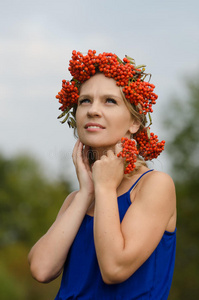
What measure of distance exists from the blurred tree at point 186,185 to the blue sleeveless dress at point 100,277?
68.3 feet

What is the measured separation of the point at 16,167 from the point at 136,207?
44765 millimetres

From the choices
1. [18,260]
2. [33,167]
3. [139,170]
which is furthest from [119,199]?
[33,167]

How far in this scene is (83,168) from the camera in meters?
4.07

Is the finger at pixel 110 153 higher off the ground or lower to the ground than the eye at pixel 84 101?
lower

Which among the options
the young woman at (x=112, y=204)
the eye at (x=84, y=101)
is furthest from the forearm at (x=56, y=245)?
the eye at (x=84, y=101)

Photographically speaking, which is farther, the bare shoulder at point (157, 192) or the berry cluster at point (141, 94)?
the berry cluster at point (141, 94)

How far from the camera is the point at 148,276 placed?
11.9ft

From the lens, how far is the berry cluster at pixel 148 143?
4281 mm

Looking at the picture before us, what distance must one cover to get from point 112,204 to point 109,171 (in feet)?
1.08

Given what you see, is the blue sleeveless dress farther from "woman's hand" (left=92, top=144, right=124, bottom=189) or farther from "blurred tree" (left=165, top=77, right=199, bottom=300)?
"blurred tree" (left=165, top=77, right=199, bottom=300)

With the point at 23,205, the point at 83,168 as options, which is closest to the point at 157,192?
the point at 83,168

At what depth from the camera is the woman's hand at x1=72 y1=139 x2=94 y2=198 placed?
13.0ft

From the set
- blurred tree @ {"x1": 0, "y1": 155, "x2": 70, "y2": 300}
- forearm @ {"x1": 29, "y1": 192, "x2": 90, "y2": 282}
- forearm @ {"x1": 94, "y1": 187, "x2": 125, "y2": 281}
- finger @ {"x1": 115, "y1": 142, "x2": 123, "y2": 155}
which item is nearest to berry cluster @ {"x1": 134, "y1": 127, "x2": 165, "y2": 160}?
finger @ {"x1": 115, "y1": 142, "x2": 123, "y2": 155}

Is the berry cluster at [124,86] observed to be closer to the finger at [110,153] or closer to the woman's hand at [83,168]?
the finger at [110,153]
